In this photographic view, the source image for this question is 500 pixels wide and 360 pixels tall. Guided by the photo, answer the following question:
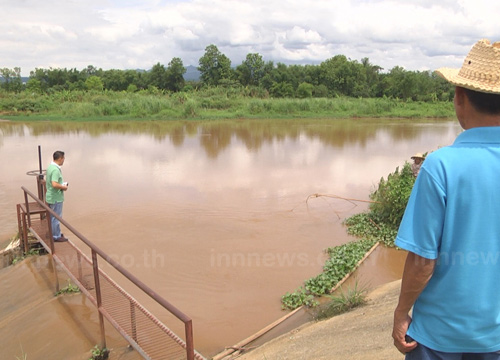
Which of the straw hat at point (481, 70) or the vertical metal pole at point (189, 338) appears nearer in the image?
the straw hat at point (481, 70)

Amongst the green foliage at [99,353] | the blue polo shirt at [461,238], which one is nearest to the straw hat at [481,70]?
the blue polo shirt at [461,238]

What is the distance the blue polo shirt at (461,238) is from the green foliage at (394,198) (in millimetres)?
5744

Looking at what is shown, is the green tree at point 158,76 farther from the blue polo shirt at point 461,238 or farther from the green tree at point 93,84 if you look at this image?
the blue polo shirt at point 461,238

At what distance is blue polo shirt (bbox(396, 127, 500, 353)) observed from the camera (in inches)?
54.4

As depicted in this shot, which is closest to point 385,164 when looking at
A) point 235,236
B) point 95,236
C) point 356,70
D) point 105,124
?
point 235,236

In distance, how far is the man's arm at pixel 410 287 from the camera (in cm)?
146

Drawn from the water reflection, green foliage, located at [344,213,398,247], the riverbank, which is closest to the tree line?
the riverbank

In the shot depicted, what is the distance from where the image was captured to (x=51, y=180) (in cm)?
587

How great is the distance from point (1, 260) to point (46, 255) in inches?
27.4

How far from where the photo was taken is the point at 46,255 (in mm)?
6348

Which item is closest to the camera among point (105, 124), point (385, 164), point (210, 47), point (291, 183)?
point (291, 183)

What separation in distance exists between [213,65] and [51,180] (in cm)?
4111

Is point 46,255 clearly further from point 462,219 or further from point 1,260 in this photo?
point 462,219

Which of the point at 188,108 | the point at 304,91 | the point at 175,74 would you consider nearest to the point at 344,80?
the point at 304,91
